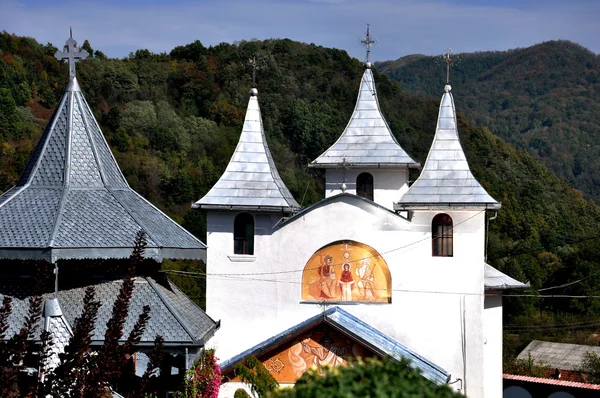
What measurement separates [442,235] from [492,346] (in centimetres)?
311

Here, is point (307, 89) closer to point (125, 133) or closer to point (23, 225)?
point (125, 133)

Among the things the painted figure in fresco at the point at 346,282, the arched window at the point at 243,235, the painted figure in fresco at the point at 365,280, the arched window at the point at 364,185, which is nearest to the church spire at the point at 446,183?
the painted figure in fresco at the point at 365,280

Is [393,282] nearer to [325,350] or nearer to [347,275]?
[347,275]

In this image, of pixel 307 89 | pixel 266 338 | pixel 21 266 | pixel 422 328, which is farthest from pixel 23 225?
pixel 307 89

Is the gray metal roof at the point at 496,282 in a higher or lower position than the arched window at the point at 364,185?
lower

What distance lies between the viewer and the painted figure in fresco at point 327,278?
21828mm

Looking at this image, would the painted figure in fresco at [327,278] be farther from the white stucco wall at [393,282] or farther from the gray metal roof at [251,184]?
the gray metal roof at [251,184]

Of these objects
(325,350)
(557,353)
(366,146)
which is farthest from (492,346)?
(557,353)

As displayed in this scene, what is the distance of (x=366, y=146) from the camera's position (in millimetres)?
24953

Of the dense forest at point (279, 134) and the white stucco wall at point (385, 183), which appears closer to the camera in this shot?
the white stucco wall at point (385, 183)

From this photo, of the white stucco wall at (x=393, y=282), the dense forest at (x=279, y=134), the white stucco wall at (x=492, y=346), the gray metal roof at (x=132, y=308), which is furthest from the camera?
the dense forest at (x=279, y=134)

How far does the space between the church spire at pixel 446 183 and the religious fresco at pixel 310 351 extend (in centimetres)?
347

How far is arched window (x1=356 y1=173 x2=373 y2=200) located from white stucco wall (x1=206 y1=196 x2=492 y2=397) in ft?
10.4

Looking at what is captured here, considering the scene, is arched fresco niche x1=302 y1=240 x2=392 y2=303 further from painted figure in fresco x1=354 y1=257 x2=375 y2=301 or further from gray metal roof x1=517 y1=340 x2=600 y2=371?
gray metal roof x1=517 y1=340 x2=600 y2=371
